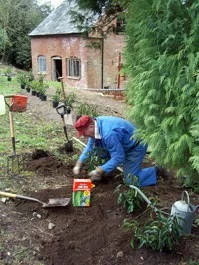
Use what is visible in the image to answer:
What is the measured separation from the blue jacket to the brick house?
14598 mm

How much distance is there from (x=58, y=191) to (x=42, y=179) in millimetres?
558

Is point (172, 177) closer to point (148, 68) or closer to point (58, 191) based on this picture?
point (58, 191)

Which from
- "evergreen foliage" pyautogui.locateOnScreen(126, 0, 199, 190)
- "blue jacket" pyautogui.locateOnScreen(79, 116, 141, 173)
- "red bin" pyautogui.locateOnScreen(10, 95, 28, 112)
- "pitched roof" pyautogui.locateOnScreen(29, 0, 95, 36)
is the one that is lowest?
"blue jacket" pyautogui.locateOnScreen(79, 116, 141, 173)

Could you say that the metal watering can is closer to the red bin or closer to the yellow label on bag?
the yellow label on bag

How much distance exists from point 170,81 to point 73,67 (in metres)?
18.8

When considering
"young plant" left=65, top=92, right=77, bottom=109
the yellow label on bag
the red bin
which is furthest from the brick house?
the yellow label on bag

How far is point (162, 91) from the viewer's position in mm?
2783

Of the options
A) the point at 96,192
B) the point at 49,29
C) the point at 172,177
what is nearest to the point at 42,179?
the point at 96,192

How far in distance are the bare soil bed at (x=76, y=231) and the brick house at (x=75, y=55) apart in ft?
48.7

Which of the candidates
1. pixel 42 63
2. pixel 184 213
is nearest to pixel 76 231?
pixel 184 213

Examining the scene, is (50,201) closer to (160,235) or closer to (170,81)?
(160,235)

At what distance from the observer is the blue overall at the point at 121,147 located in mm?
3797

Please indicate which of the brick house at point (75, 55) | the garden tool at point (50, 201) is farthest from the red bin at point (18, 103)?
the brick house at point (75, 55)

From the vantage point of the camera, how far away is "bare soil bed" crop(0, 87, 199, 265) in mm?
2797
